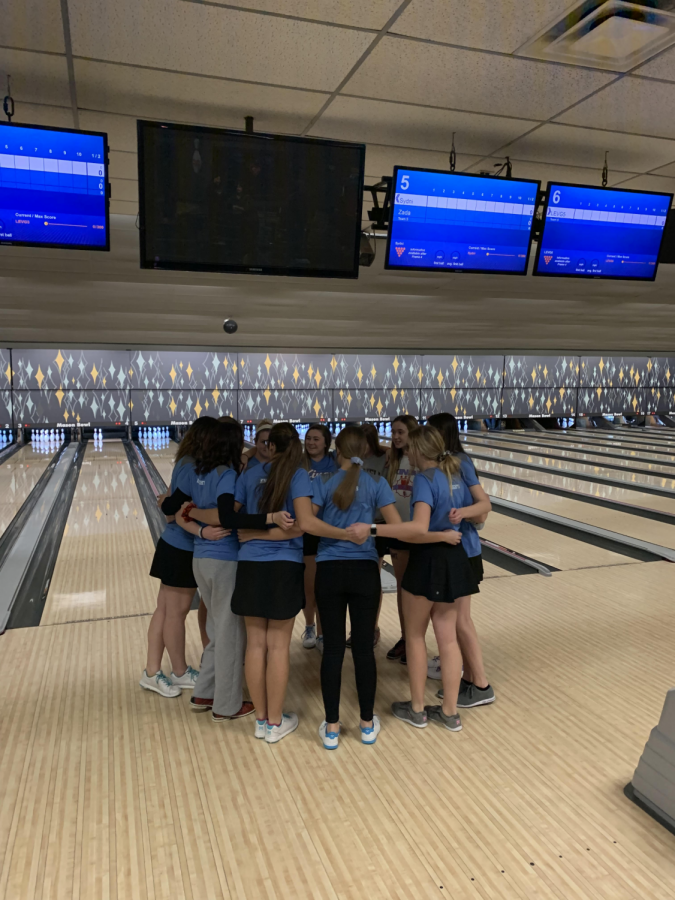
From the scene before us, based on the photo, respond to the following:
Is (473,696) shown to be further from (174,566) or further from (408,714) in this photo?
(174,566)

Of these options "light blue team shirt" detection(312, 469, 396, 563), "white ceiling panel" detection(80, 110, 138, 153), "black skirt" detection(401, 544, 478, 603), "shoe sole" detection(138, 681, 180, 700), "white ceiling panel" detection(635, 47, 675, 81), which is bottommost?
"shoe sole" detection(138, 681, 180, 700)

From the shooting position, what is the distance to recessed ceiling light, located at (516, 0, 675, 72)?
282 centimetres

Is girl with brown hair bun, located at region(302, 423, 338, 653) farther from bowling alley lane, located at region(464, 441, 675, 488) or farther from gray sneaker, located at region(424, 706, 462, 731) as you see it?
bowling alley lane, located at region(464, 441, 675, 488)

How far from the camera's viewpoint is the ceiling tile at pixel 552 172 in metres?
4.88

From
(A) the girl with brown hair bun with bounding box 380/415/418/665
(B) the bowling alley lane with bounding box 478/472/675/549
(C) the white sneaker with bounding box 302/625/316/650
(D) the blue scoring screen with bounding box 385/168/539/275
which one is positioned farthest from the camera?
(B) the bowling alley lane with bounding box 478/472/675/549

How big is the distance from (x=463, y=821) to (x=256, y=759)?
29.7 inches

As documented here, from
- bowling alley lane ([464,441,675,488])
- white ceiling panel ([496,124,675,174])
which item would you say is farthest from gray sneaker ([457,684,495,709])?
bowling alley lane ([464,441,675,488])

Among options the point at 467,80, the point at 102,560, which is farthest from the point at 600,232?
the point at 102,560

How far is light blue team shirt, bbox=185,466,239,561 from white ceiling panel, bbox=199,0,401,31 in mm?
1942

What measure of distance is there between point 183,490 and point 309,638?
1197 millimetres

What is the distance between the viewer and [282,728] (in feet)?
8.27

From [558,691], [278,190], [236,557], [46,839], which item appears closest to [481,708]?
[558,691]

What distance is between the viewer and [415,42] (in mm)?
3104

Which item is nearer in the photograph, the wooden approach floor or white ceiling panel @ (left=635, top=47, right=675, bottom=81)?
the wooden approach floor
